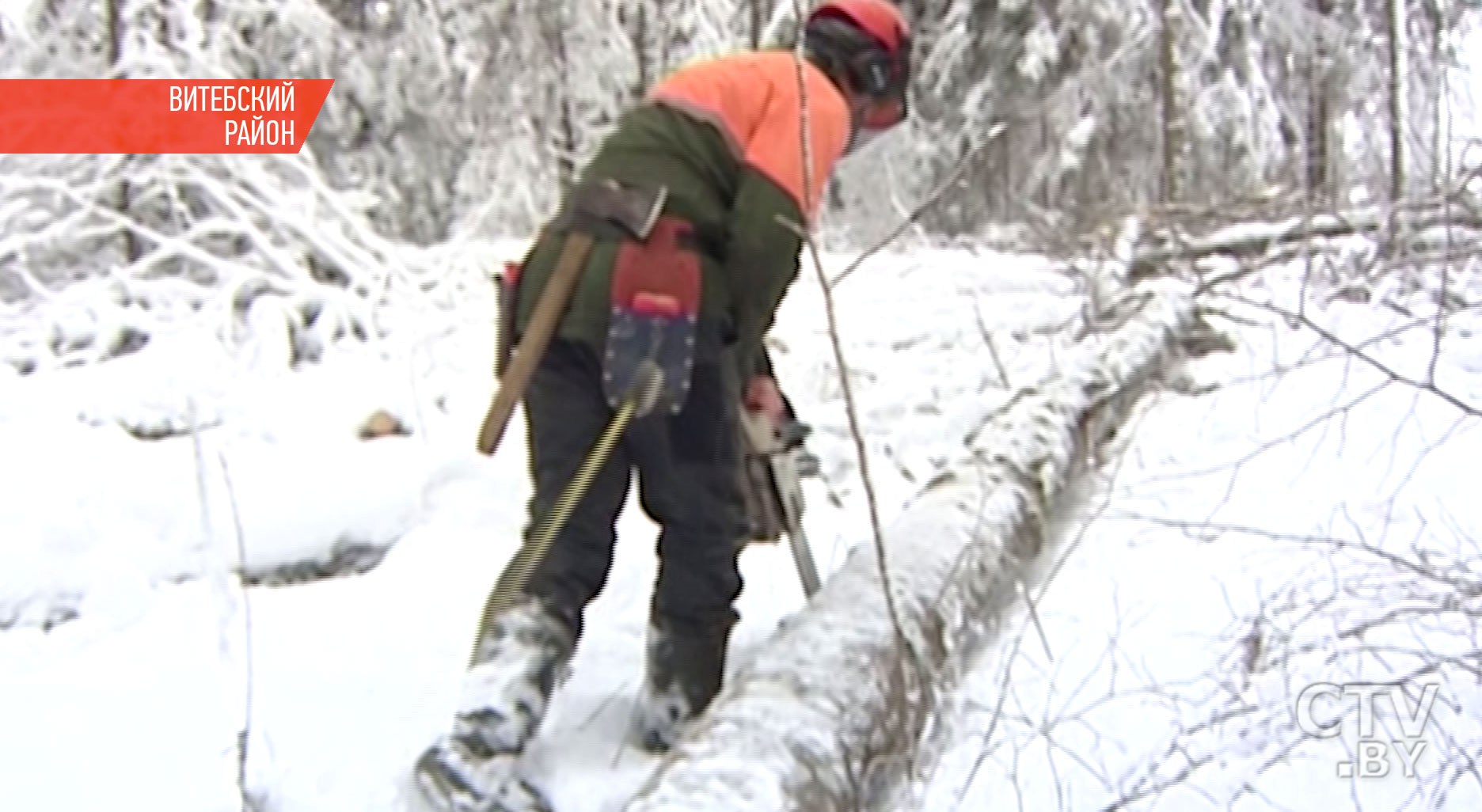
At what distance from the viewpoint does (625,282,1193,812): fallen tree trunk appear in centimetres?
228

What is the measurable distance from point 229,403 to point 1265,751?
3746 mm

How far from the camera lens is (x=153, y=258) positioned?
6125mm

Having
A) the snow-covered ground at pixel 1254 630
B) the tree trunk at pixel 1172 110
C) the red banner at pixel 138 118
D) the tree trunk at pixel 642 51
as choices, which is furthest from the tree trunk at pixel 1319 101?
the red banner at pixel 138 118

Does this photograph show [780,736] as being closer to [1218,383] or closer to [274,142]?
[1218,383]

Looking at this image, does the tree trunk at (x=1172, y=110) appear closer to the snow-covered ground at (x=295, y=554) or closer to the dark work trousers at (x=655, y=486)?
the snow-covered ground at (x=295, y=554)

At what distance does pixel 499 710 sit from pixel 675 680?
1.42 feet

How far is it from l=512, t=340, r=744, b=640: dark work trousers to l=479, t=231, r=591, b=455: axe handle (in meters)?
0.09

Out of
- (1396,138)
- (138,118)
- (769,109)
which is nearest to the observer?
(769,109)

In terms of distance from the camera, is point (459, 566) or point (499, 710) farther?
point (459, 566)

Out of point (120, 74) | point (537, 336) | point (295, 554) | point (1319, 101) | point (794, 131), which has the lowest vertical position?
point (295, 554)

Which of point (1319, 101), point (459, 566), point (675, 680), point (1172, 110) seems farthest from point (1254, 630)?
point (1319, 101)

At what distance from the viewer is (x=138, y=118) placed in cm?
684

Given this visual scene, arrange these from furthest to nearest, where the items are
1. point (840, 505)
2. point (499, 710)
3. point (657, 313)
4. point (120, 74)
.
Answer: point (120, 74)
point (840, 505)
point (657, 313)
point (499, 710)

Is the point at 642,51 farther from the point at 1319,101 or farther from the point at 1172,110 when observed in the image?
the point at 1319,101
